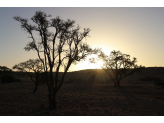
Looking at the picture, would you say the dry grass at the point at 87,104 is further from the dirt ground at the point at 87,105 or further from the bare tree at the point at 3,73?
the bare tree at the point at 3,73

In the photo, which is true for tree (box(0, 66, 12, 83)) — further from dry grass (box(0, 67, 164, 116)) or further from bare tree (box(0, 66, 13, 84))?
dry grass (box(0, 67, 164, 116))

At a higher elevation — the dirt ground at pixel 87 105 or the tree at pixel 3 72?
the tree at pixel 3 72

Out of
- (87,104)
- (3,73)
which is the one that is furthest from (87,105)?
(3,73)

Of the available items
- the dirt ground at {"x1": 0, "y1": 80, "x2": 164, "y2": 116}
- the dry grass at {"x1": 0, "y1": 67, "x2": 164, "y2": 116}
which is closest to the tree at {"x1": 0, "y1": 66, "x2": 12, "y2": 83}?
the dry grass at {"x1": 0, "y1": 67, "x2": 164, "y2": 116}

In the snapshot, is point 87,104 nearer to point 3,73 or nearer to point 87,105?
point 87,105

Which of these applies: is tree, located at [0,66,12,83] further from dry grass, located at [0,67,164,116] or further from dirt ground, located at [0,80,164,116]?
dirt ground, located at [0,80,164,116]

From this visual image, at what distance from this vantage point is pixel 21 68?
88.3 ft

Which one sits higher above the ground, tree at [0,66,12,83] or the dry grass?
tree at [0,66,12,83]

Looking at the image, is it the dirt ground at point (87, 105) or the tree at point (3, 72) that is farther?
the tree at point (3, 72)

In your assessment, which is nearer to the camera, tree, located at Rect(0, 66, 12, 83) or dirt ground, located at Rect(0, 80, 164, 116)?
dirt ground, located at Rect(0, 80, 164, 116)

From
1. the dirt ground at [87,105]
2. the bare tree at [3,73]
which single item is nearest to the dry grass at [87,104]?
the dirt ground at [87,105]

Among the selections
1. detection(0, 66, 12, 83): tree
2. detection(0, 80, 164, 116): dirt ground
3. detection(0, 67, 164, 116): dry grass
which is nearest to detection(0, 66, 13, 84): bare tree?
detection(0, 66, 12, 83): tree
